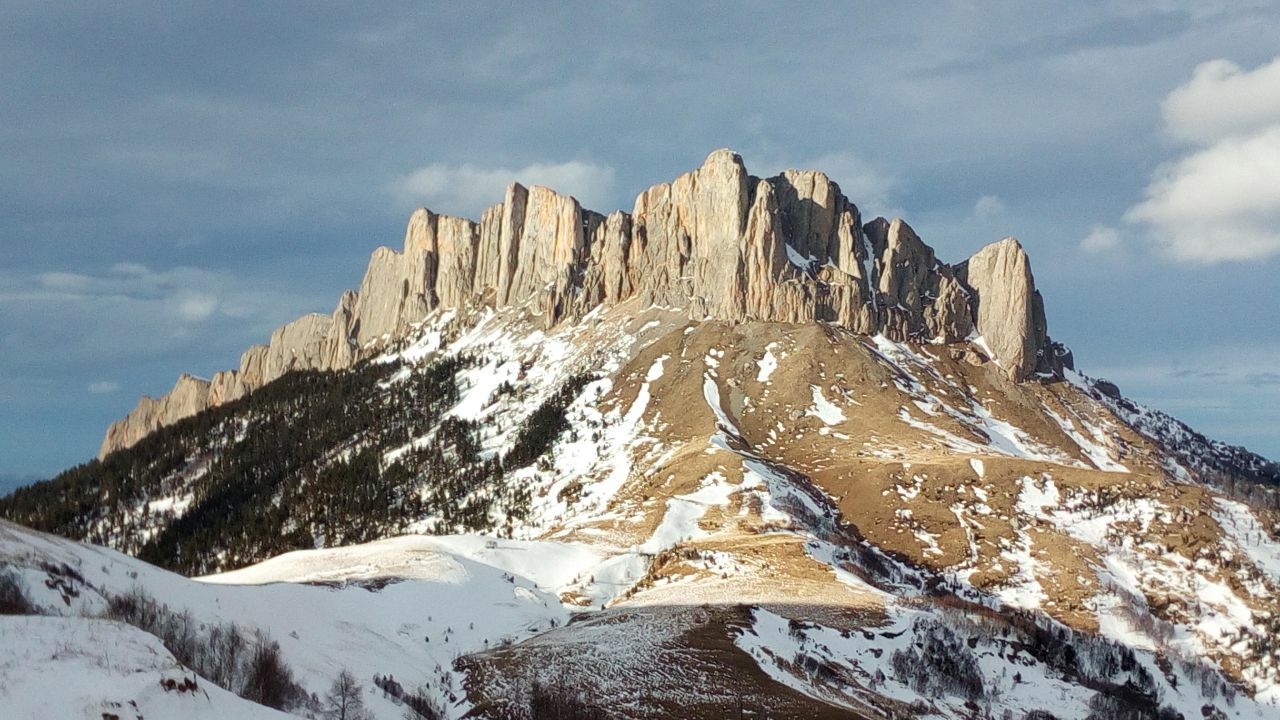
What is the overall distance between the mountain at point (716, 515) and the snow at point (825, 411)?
1.30 feet

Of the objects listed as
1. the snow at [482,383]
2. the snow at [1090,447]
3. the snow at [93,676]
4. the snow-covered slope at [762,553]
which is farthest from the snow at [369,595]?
the snow at [1090,447]

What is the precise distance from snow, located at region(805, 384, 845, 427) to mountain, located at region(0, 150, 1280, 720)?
0.39 meters

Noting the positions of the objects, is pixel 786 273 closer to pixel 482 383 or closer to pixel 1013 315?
pixel 1013 315

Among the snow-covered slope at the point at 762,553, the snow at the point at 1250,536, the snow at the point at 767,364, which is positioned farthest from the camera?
the snow at the point at 767,364

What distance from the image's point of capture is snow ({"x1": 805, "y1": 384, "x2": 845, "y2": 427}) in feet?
442

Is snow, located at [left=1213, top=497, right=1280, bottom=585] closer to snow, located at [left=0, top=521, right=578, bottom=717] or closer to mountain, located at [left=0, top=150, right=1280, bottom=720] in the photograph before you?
mountain, located at [left=0, top=150, right=1280, bottom=720]

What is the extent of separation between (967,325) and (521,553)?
135 meters

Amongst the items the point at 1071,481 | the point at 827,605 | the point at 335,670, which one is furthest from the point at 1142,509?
the point at 335,670

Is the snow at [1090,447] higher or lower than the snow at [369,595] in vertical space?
higher

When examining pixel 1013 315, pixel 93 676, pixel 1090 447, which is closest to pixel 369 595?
pixel 93 676

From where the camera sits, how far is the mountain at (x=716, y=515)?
133 ft

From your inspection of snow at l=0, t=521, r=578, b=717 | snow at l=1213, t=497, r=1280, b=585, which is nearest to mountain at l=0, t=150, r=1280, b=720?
snow at l=0, t=521, r=578, b=717

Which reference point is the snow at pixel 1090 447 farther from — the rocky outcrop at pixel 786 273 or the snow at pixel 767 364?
the snow at pixel 767 364

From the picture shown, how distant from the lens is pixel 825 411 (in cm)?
13738
